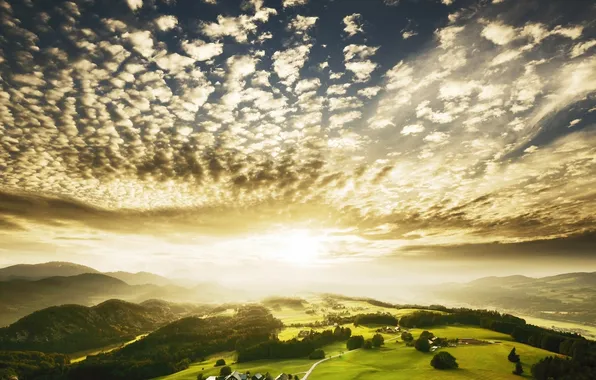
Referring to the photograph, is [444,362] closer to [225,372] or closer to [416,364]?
[416,364]

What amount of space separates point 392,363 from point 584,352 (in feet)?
184

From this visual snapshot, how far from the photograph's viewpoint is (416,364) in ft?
343

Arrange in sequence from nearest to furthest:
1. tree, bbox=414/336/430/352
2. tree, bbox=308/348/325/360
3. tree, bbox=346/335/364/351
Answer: tree, bbox=414/336/430/352, tree, bbox=308/348/325/360, tree, bbox=346/335/364/351

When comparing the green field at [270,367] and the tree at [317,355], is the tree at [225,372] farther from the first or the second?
the tree at [317,355]

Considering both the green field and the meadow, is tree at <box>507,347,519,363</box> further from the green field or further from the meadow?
the green field

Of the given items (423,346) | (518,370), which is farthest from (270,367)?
(518,370)

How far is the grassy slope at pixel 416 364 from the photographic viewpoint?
8981cm

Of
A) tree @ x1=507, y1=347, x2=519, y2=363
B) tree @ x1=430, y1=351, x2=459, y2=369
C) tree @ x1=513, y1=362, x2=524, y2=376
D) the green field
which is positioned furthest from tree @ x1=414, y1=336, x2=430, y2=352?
the green field

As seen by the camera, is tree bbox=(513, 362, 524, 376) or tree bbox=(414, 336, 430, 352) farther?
tree bbox=(414, 336, 430, 352)

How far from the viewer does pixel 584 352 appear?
277ft

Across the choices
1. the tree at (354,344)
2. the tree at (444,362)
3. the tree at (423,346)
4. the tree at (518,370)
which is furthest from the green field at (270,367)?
the tree at (518,370)

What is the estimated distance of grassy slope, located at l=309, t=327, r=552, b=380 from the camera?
295 feet

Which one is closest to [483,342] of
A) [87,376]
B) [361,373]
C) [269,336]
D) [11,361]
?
[361,373]

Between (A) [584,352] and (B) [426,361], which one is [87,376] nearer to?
(B) [426,361]
